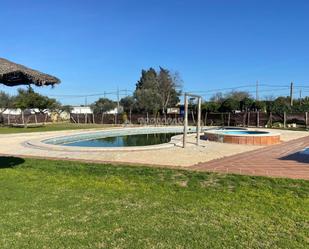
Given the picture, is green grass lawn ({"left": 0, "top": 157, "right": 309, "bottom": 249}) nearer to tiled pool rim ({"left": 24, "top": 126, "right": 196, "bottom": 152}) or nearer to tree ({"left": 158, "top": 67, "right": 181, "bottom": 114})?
tiled pool rim ({"left": 24, "top": 126, "right": 196, "bottom": 152})

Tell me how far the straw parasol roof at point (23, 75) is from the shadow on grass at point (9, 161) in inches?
87.6

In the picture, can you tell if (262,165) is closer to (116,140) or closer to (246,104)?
(116,140)

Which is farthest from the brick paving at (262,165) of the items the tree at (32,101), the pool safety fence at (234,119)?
the tree at (32,101)

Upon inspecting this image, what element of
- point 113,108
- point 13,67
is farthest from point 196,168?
point 113,108

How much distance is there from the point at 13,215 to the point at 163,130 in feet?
71.9

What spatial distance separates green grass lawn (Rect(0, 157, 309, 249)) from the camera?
347cm

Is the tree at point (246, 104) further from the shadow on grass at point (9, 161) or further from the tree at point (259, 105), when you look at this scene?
the shadow on grass at point (9, 161)

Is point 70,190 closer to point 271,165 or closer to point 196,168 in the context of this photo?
point 196,168

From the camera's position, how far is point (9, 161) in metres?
9.15

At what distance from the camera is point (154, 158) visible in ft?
31.8

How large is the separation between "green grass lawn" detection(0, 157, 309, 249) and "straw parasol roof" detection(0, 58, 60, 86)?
73.1 inches

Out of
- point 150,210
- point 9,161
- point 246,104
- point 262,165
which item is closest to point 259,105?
point 246,104

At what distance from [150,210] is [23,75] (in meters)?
4.01

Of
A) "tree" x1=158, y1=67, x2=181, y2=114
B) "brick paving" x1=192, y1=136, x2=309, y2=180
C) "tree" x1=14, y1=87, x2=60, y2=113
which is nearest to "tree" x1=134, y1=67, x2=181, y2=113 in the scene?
"tree" x1=158, y1=67, x2=181, y2=114
